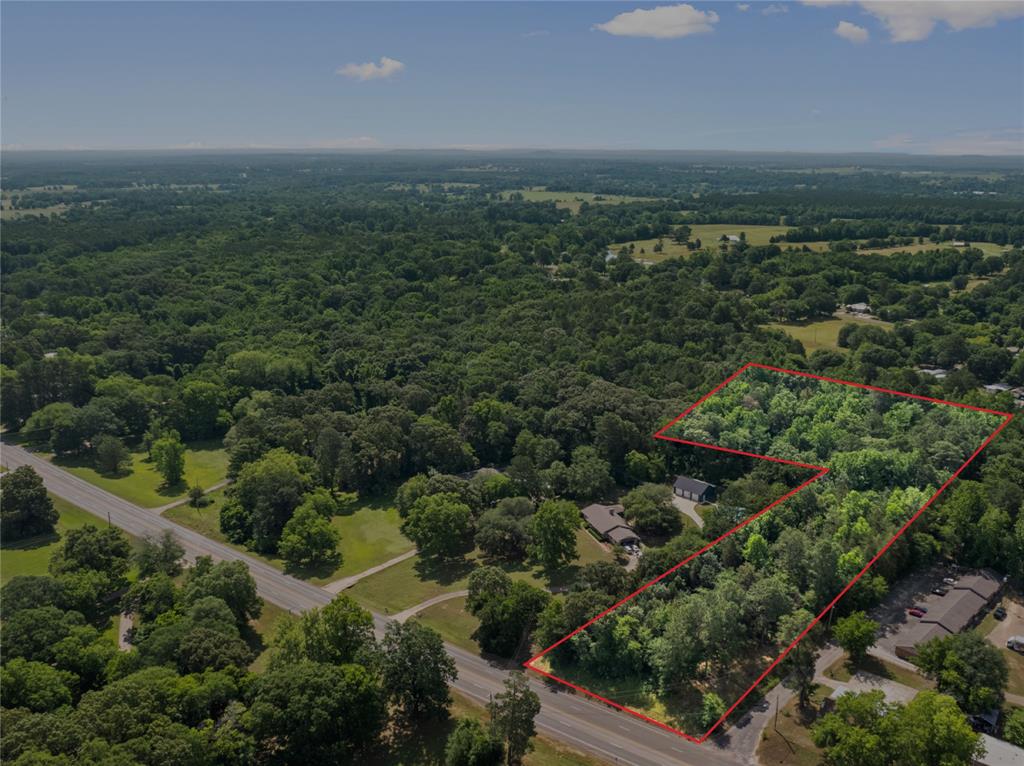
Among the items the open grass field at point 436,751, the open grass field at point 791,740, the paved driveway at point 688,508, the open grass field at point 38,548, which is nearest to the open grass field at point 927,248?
the paved driveway at point 688,508

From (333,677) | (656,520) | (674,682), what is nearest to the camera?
(674,682)

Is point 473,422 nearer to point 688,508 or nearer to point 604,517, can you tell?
point 604,517

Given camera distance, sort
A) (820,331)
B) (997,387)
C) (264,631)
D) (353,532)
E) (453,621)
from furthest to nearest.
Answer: (820,331) < (997,387) < (353,532) < (453,621) < (264,631)

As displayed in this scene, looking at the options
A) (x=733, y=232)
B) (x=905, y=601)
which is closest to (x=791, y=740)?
(x=905, y=601)

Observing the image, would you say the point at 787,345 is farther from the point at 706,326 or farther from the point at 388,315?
the point at 388,315

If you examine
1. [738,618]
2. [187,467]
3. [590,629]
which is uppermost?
[738,618]

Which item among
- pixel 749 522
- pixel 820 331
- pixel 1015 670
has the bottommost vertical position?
pixel 1015 670

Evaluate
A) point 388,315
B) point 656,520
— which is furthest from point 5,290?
point 656,520
